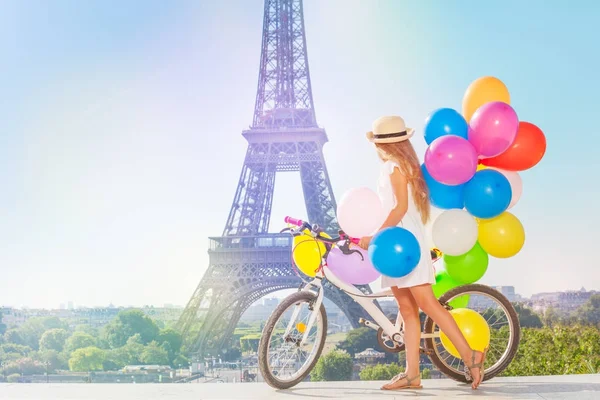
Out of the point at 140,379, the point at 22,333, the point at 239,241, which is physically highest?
the point at 239,241

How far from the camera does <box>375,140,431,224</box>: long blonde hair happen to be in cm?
226

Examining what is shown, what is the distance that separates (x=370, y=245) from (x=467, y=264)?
593mm

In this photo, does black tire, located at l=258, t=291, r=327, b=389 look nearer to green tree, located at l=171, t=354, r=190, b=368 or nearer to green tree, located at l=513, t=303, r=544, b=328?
green tree, located at l=513, t=303, r=544, b=328

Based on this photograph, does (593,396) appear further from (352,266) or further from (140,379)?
(140,379)

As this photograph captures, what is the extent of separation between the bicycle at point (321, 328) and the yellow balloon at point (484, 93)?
610 millimetres

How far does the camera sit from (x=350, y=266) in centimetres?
249

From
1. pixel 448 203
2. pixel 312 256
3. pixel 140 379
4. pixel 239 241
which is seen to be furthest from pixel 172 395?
pixel 140 379

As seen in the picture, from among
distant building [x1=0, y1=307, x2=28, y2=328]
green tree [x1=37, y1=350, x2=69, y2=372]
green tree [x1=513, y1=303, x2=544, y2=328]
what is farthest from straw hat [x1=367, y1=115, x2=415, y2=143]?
distant building [x1=0, y1=307, x2=28, y2=328]

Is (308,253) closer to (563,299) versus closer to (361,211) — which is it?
(361,211)

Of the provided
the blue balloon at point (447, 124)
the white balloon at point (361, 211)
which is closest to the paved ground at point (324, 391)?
the white balloon at point (361, 211)

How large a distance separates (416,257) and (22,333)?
19.7 m

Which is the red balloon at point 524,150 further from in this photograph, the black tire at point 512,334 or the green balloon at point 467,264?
the black tire at point 512,334

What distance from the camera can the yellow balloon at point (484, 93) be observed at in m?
2.56

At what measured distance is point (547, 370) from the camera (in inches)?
367
